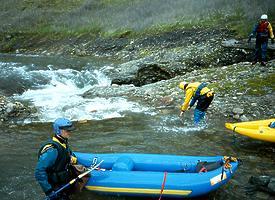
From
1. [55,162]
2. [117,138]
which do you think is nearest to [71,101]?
[117,138]

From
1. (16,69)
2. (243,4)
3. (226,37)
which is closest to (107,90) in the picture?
(16,69)

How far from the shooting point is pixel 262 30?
528 inches

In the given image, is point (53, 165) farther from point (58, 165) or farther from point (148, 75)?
point (148, 75)

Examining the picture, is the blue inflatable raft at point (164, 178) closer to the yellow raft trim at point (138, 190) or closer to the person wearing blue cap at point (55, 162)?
the yellow raft trim at point (138, 190)

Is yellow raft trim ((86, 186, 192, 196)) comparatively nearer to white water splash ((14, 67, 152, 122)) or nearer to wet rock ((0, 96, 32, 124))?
white water splash ((14, 67, 152, 122))

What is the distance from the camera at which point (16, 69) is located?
65.3 feet

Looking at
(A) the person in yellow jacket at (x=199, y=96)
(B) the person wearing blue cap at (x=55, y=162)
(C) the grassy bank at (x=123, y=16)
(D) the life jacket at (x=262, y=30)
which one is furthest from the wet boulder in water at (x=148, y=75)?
(B) the person wearing blue cap at (x=55, y=162)

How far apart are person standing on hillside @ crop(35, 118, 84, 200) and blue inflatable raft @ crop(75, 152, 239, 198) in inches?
31.1

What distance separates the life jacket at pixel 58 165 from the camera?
550 cm

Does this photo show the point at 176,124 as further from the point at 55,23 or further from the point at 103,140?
the point at 55,23

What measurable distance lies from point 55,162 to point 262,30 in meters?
10.6

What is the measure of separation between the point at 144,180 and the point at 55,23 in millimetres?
35369

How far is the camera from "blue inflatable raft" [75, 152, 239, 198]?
6.15 m

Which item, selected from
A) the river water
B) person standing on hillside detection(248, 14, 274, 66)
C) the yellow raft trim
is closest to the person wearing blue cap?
the yellow raft trim
